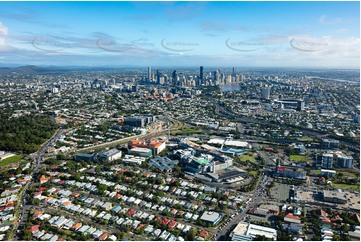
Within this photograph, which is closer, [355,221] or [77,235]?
[77,235]

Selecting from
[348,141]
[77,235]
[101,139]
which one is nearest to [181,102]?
[101,139]

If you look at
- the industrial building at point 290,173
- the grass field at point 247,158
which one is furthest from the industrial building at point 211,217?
the grass field at point 247,158

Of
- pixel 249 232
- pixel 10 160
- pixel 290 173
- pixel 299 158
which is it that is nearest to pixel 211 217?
pixel 249 232

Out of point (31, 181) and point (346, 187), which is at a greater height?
point (31, 181)

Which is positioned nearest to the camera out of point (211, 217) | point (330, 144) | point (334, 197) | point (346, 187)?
A: point (211, 217)

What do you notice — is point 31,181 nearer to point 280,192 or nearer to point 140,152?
point 140,152

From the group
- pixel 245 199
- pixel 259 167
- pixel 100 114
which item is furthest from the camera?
pixel 100 114

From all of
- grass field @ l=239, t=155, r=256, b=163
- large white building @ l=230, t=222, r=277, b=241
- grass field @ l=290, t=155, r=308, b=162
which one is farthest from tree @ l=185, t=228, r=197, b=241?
grass field @ l=290, t=155, r=308, b=162

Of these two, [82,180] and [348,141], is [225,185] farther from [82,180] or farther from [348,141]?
[348,141]
